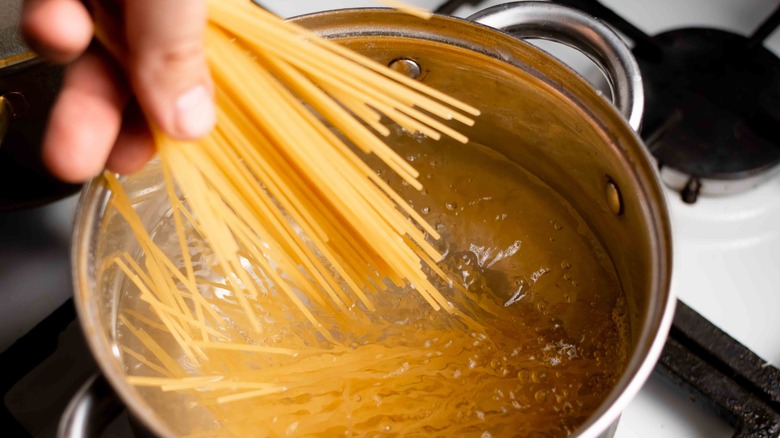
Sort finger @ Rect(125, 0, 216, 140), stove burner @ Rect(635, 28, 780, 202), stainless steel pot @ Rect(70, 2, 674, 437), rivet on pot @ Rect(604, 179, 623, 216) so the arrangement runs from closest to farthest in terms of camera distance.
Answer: finger @ Rect(125, 0, 216, 140) < stainless steel pot @ Rect(70, 2, 674, 437) < rivet on pot @ Rect(604, 179, 623, 216) < stove burner @ Rect(635, 28, 780, 202)

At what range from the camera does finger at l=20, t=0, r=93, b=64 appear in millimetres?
395

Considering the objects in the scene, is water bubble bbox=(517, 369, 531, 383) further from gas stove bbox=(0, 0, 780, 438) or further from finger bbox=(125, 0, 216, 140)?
finger bbox=(125, 0, 216, 140)

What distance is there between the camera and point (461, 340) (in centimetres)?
67

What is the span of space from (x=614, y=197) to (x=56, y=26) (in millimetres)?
436

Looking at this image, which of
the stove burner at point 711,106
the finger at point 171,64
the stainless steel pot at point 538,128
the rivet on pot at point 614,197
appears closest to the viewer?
the finger at point 171,64

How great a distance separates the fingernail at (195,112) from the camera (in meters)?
0.43

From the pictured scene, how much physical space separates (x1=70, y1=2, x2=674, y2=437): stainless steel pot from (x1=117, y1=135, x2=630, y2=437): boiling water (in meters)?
0.03

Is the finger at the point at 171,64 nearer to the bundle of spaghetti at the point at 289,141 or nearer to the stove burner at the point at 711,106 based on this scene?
the bundle of spaghetti at the point at 289,141

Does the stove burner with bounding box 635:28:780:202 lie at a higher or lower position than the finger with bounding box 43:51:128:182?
lower

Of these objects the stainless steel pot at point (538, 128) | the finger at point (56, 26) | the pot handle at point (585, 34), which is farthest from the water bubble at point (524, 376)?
the finger at point (56, 26)

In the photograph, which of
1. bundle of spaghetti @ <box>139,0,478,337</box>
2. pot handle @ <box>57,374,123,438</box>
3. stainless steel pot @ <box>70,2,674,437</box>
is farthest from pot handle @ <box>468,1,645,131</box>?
pot handle @ <box>57,374,123,438</box>

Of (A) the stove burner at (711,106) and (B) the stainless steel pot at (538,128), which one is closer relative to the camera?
(B) the stainless steel pot at (538,128)

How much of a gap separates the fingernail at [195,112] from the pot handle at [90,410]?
16cm

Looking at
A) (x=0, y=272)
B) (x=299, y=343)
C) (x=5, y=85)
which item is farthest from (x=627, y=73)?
(x=0, y=272)
